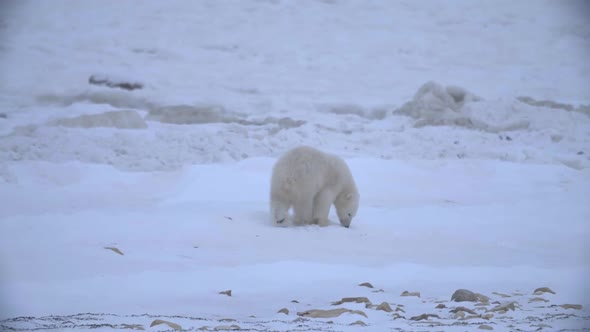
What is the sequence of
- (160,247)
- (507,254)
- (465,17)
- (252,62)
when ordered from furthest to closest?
(465,17), (252,62), (507,254), (160,247)

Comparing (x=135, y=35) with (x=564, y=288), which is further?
(x=135, y=35)

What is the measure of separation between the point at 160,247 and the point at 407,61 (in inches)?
687

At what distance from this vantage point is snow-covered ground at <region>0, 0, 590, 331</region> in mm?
5066

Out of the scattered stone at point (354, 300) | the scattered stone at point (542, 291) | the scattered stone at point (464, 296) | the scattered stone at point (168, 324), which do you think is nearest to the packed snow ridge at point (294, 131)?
the scattered stone at point (354, 300)

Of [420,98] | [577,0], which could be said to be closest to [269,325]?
[420,98]

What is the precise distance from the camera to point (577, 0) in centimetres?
2789

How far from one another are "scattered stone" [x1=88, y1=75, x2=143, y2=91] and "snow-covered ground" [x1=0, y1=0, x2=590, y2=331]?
0.06 m

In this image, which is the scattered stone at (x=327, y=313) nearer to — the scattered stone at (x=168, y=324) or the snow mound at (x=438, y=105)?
the scattered stone at (x=168, y=324)

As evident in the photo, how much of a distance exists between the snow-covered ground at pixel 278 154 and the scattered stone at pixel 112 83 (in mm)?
58

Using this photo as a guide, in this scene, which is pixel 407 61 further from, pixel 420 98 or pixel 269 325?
pixel 269 325

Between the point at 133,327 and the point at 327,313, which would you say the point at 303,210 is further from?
the point at 133,327

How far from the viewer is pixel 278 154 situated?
482 inches

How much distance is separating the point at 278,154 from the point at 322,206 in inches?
174

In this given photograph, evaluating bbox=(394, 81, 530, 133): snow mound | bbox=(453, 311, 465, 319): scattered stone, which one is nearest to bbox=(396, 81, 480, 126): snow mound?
bbox=(394, 81, 530, 133): snow mound
